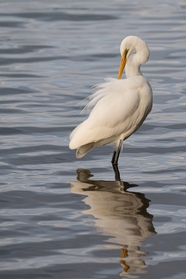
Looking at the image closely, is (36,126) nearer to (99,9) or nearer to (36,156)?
(36,156)

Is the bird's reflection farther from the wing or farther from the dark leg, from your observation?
the wing

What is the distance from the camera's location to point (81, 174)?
8.48m

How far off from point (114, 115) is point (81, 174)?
32.6 inches

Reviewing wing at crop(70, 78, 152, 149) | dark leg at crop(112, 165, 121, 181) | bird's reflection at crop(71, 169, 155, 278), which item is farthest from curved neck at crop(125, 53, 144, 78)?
bird's reflection at crop(71, 169, 155, 278)

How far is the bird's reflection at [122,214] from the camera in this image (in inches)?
241

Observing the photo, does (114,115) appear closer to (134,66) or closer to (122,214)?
(134,66)

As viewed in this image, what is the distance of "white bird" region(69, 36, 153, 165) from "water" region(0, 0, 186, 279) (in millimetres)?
238

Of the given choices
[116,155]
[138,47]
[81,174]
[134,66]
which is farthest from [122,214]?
[138,47]

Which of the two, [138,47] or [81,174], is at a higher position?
[138,47]

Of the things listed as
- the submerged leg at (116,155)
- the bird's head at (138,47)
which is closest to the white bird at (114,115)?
the submerged leg at (116,155)

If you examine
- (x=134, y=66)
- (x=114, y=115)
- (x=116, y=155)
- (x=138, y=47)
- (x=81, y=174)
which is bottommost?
(x=81, y=174)

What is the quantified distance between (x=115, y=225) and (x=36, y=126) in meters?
3.67

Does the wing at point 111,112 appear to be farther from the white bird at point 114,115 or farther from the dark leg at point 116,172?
the dark leg at point 116,172

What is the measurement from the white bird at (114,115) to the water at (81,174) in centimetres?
24
